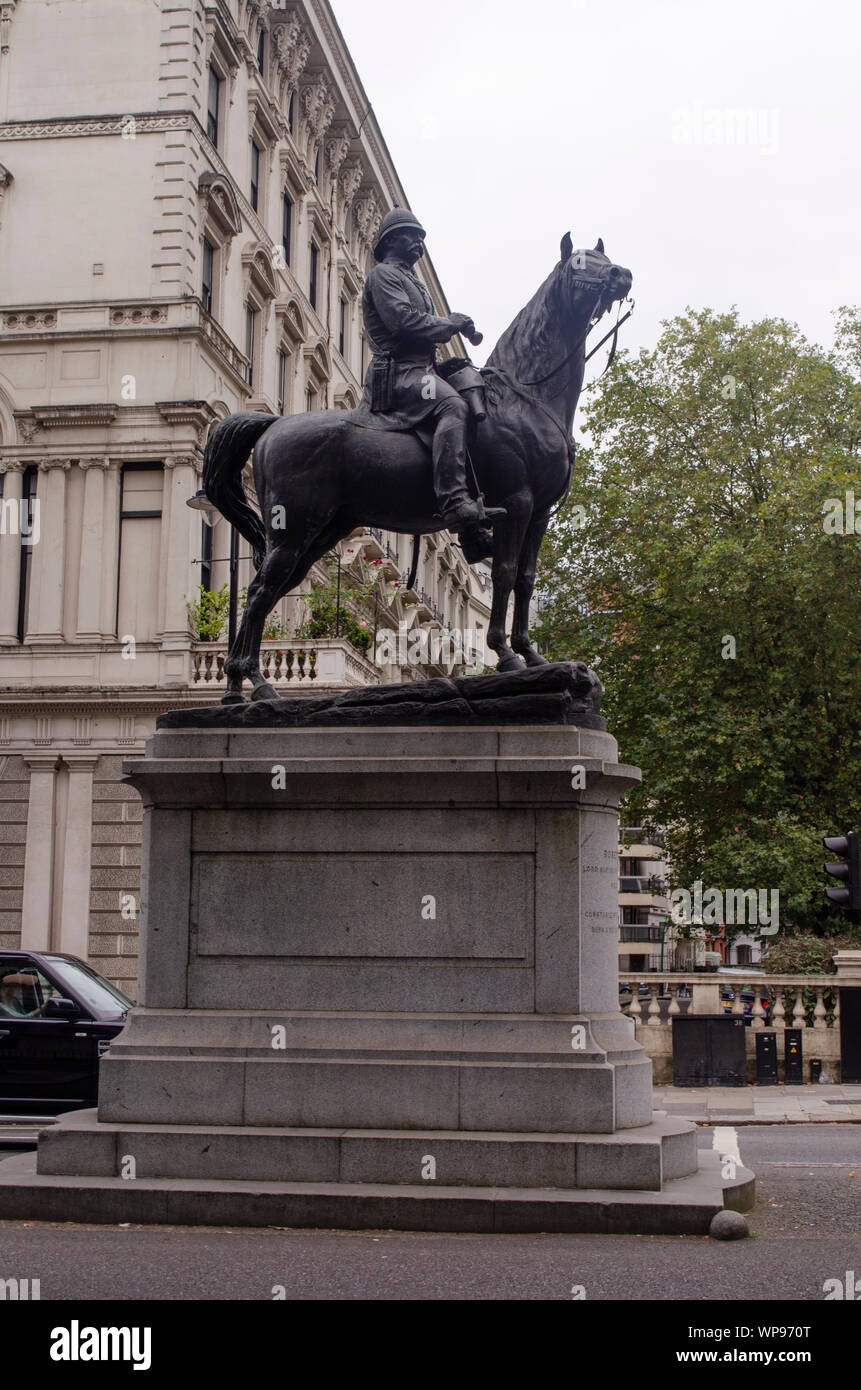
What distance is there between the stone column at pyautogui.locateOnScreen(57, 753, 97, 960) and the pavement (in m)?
12.3

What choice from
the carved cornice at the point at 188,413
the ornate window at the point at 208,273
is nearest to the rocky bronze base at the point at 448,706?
the carved cornice at the point at 188,413

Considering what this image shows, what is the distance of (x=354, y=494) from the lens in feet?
31.9

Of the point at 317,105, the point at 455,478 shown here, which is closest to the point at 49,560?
the point at 317,105

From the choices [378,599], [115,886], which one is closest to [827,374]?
[378,599]

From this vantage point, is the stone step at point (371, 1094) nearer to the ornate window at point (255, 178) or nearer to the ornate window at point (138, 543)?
the ornate window at point (138, 543)

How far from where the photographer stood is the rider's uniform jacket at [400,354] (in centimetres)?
950

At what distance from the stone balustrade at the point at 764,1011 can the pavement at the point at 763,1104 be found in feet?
2.57

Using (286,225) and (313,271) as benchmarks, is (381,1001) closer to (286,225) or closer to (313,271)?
(286,225)

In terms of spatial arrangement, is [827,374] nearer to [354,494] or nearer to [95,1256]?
[354,494]

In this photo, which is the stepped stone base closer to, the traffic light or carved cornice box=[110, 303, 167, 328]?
the traffic light

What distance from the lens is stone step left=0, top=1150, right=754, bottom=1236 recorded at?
24.0ft

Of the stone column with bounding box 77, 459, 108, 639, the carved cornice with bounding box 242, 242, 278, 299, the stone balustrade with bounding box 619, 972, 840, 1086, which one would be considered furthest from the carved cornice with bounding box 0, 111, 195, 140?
the stone balustrade with bounding box 619, 972, 840, 1086

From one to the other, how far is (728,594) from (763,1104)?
16.0 meters
